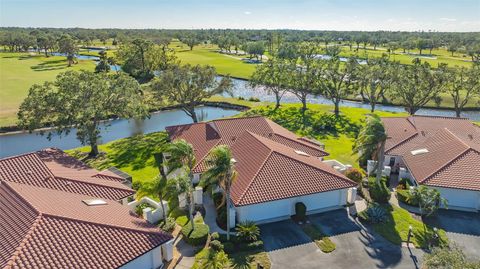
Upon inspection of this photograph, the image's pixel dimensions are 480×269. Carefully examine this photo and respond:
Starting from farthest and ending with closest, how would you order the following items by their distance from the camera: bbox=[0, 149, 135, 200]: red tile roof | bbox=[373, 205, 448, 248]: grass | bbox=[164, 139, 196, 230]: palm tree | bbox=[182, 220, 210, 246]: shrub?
bbox=[0, 149, 135, 200]: red tile roof, bbox=[373, 205, 448, 248]: grass, bbox=[182, 220, 210, 246]: shrub, bbox=[164, 139, 196, 230]: palm tree

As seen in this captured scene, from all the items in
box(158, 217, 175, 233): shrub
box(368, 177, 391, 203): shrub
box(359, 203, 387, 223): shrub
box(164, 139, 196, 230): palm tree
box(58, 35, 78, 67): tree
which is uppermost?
box(58, 35, 78, 67): tree

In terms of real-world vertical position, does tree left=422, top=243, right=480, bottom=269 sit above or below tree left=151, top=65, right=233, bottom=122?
below

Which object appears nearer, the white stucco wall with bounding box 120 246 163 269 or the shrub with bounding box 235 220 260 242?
the white stucco wall with bounding box 120 246 163 269

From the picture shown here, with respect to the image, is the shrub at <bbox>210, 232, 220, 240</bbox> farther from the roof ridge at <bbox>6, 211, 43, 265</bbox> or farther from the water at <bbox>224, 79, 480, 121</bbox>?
the water at <bbox>224, 79, 480, 121</bbox>

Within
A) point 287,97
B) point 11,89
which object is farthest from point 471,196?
point 11,89

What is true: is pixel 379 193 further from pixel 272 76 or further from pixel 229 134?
pixel 272 76

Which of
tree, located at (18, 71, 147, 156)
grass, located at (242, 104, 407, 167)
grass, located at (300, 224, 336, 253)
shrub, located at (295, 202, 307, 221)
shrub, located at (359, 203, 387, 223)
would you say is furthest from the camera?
grass, located at (242, 104, 407, 167)

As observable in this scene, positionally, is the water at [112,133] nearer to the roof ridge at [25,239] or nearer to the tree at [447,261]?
the roof ridge at [25,239]

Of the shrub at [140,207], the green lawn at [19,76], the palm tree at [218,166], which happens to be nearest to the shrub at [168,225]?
the shrub at [140,207]

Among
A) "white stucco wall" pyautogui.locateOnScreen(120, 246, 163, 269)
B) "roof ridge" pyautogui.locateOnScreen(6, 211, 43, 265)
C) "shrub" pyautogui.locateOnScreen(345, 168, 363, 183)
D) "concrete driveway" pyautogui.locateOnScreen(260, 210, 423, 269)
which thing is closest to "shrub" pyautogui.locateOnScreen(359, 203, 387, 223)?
"concrete driveway" pyautogui.locateOnScreen(260, 210, 423, 269)
